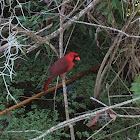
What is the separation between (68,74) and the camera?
2.37 m

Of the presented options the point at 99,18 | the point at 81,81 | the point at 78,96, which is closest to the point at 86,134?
the point at 78,96

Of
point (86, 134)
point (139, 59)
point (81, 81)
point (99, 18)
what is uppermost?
point (99, 18)

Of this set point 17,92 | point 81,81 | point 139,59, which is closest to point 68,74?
point 81,81

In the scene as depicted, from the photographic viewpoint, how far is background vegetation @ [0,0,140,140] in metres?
1.72

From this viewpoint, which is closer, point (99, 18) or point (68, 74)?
point (99, 18)

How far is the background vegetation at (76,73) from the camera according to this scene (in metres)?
1.72

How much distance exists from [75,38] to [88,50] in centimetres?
20

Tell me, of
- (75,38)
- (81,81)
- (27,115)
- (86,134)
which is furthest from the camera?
(75,38)

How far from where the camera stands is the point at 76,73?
2393mm

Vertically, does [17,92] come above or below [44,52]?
below

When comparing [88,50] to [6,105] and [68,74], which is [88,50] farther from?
[6,105]

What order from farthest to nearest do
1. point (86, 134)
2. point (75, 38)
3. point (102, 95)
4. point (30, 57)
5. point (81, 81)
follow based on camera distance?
point (75, 38) → point (30, 57) → point (81, 81) → point (102, 95) → point (86, 134)

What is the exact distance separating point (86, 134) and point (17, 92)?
2.28 feet

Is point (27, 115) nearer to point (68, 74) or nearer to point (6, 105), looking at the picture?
point (6, 105)
